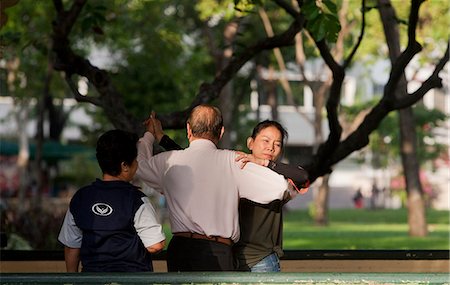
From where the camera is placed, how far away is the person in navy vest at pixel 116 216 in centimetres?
722

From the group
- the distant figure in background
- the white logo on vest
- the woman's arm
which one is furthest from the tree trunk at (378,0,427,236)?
the distant figure in background

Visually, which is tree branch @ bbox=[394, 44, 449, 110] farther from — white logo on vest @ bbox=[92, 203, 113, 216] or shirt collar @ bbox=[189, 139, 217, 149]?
white logo on vest @ bbox=[92, 203, 113, 216]

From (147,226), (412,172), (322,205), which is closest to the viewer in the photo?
(147,226)

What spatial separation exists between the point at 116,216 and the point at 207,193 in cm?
74

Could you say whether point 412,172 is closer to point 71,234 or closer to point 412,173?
point 412,173

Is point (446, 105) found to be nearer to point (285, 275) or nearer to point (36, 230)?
point (36, 230)

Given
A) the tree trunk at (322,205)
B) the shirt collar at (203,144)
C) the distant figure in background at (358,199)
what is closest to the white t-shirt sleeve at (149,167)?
the shirt collar at (203,144)

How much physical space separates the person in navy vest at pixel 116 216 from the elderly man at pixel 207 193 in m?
0.50

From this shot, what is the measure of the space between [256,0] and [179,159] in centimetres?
668

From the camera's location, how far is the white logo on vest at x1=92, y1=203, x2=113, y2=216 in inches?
286

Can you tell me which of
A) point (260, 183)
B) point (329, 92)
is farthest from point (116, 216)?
point (329, 92)

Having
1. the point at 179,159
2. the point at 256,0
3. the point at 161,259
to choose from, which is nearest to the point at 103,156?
the point at 179,159

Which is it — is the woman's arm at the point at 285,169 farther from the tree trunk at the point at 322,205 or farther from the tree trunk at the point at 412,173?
the tree trunk at the point at 322,205

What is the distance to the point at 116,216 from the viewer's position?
7227 mm
